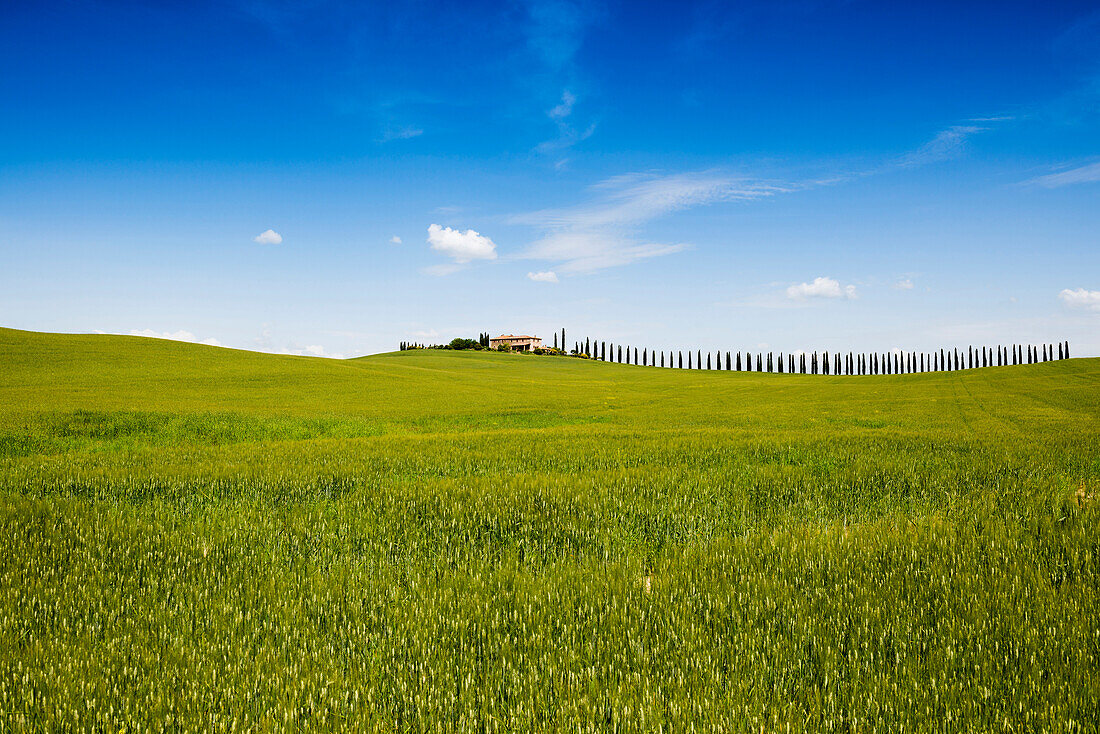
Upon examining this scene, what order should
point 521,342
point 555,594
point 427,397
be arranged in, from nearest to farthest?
point 555,594, point 427,397, point 521,342

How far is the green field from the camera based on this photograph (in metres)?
3.93

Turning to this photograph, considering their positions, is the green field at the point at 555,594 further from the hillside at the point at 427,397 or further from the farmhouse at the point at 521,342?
the farmhouse at the point at 521,342

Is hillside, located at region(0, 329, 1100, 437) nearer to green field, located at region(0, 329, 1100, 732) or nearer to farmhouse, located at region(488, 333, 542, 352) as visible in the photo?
green field, located at region(0, 329, 1100, 732)

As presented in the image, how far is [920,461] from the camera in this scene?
40.9ft

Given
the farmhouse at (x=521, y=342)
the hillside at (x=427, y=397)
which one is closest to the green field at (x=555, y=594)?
the hillside at (x=427, y=397)

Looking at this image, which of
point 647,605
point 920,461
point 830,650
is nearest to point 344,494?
point 647,605

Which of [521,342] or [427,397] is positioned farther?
[521,342]

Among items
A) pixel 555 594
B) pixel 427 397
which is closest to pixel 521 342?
pixel 427 397

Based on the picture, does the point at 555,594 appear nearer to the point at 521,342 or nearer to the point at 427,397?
the point at 427,397

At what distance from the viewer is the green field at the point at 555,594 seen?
393 cm

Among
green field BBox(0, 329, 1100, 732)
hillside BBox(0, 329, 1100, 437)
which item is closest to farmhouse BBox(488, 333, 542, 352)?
hillside BBox(0, 329, 1100, 437)

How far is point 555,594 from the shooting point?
547 cm

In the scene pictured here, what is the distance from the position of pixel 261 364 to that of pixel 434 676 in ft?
231

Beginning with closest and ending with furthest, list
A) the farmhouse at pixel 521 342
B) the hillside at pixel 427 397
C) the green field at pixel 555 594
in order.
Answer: the green field at pixel 555 594 → the hillside at pixel 427 397 → the farmhouse at pixel 521 342
